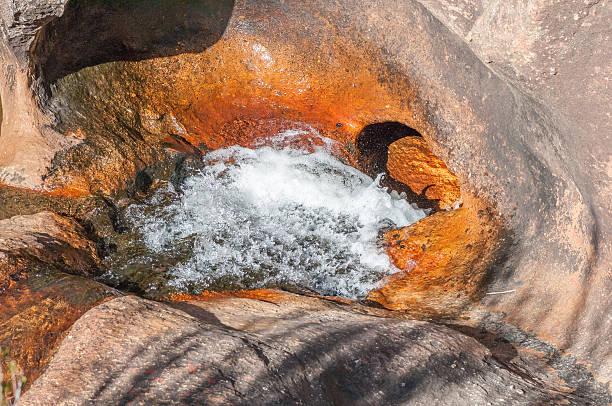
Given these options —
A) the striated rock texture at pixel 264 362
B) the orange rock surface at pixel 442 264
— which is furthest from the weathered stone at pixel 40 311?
the orange rock surface at pixel 442 264

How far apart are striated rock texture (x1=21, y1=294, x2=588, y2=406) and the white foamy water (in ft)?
2.13

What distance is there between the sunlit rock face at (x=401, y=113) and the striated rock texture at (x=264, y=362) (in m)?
0.59

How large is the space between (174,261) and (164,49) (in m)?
1.48

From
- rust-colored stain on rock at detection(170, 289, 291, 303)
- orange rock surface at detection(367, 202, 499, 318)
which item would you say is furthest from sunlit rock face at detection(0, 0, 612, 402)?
rust-colored stain on rock at detection(170, 289, 291, 303)

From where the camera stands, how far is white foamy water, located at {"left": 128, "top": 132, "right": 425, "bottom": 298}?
2689mm

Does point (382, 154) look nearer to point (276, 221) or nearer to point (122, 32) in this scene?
point (276, 221)

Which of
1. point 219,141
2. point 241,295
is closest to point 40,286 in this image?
point 241,295

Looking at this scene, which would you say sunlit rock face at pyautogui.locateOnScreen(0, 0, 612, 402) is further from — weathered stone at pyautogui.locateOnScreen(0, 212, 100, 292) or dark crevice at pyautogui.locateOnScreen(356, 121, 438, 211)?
weathered stone at pyautogui.locateOnScreen(0, 212, 100, 292)

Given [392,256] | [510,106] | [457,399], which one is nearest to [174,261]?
[392,256]

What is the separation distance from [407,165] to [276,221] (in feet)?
3.41

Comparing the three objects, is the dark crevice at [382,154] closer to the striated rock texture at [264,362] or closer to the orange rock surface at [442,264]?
the orange rock surface at [442,264]

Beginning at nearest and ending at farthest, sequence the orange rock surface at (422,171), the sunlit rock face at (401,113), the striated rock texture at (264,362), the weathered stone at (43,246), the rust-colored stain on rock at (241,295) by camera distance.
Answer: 1. the striated rock texture at (264,362)
2. the weathered stone at (43,246)
3. the sunlit rock face at (401,113)
4. the rust-colored stain on rock at (241,295)
5. the orange rock surface at (422,171)

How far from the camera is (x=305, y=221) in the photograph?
3.11 metres

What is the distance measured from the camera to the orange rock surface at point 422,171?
3.38 metres
